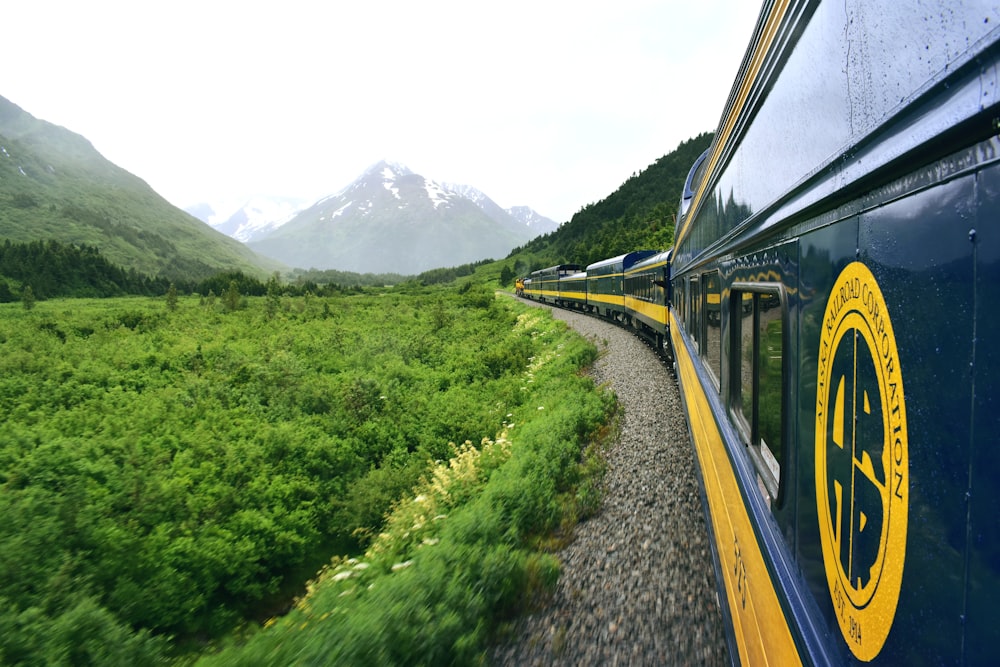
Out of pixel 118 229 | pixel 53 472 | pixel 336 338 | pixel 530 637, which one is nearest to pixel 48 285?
pixel 336 338

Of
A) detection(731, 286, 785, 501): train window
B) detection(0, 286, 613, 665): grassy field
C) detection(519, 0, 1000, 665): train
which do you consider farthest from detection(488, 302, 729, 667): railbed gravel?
detection(731, 286, 785, 501): train window

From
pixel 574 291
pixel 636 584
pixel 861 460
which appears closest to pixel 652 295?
pixel 636 584

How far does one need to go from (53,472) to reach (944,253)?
35.8 ft

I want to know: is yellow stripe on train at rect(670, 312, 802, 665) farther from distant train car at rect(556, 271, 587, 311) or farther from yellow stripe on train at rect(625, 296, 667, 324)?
distant train car at rect(556, 271, 587, 311)

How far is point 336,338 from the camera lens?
21469 millimetres

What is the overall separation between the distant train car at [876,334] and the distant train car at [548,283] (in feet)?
120

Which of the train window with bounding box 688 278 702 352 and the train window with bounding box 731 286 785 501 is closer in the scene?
the train window with bounding box 731 286 785 501

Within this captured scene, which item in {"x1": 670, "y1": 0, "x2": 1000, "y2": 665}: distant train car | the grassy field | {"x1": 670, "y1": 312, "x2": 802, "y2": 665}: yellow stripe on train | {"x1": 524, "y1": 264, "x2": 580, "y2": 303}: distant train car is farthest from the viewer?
{"x1": 524, "y1": 264, "x2": 580, "y2": 303}: distant train car

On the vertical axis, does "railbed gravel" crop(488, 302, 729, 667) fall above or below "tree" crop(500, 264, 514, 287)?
below

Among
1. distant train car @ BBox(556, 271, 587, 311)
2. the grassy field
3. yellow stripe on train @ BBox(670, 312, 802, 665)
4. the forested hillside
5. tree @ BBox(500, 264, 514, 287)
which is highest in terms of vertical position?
the forested hillside

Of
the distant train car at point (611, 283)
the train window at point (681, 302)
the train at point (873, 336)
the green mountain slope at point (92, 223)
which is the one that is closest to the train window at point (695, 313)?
the train window at point (681, 302)

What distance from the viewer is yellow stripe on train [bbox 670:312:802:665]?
192cm

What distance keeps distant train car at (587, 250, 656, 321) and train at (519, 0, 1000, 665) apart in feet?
53.3

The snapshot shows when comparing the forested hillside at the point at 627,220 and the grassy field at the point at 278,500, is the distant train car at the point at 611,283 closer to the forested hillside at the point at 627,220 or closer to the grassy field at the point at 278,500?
the grassy field at the point at 278,500
